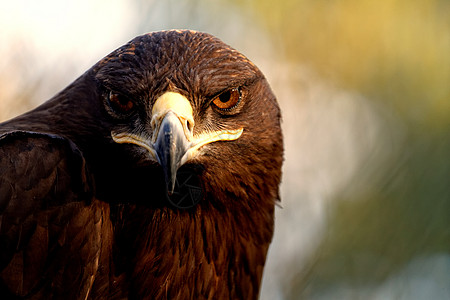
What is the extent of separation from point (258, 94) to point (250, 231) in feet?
2.36

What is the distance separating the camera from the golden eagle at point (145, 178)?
218cm

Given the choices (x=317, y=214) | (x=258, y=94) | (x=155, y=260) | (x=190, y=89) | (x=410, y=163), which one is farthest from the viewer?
(x=317, y=214)

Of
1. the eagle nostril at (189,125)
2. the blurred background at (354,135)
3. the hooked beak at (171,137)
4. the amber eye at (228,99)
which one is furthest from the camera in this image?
the blurred background at (354,135)

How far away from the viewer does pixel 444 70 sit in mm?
4559

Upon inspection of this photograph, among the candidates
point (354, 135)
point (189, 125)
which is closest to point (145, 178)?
point (189, 125)

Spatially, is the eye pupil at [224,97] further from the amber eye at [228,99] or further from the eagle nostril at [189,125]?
the eagle nostril at [189,125]

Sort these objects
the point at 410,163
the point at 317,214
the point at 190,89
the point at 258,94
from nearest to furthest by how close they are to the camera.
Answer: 1. the point at 190,89
2. the point at 258,94
3. the point at 410,163
4. the point at 317,214

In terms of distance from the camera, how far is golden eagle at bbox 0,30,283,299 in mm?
2178

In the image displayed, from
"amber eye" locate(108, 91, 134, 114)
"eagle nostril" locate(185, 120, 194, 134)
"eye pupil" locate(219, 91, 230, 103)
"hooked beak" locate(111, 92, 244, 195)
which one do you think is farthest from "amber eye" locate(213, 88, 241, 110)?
"amber eye" locate(108, 91, 134, 114)

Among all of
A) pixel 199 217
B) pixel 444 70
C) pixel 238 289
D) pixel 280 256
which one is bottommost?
pixel 280 256

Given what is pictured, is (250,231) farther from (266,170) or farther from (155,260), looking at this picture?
(155,260)

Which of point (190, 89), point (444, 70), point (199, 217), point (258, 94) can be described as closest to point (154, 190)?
point (199, 217)

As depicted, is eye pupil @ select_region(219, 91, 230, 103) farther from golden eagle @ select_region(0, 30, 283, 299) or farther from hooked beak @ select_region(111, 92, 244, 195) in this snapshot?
hooked beak @ select_region(111, 92, 244, 195)

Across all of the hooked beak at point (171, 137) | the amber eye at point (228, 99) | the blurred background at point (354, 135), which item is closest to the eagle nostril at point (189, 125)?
the hooked beak at point (171, 137)
